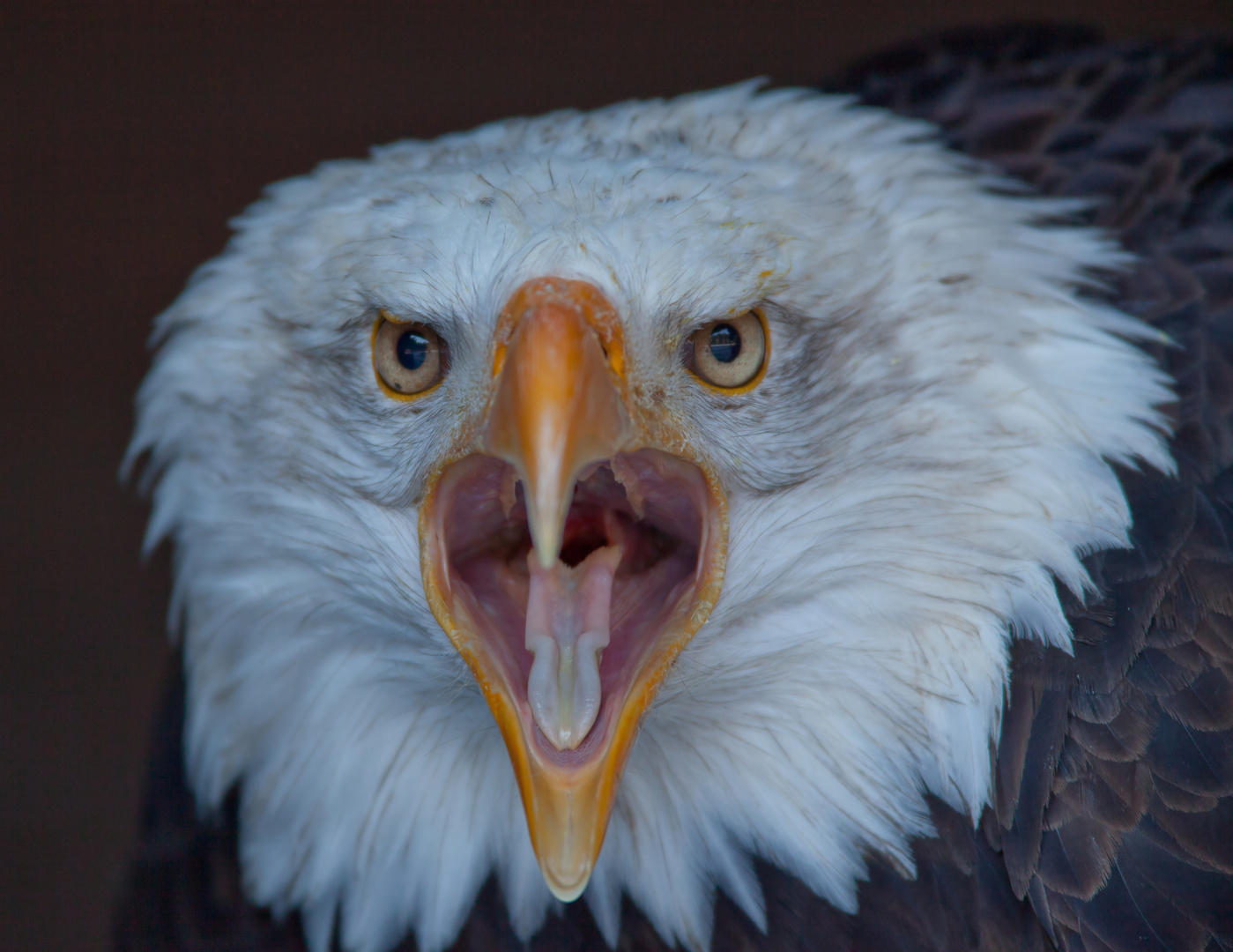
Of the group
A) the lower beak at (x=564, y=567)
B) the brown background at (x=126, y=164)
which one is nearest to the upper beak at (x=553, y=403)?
the lower beak at (x=564, y=567)

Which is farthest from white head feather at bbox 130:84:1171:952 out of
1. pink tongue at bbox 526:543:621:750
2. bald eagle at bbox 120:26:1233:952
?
pink tongue at bbox 526:543:621:750

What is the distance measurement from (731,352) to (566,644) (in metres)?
0.37

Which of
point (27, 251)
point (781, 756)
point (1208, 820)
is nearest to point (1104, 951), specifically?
point (1208, 820)

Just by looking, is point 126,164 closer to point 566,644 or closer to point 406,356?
point 406,356

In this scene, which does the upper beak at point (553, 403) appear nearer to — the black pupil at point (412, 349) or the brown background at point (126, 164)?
the black pupil at point (412, 349)

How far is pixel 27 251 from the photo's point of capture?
11.4ft

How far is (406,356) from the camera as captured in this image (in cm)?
141

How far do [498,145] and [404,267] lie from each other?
36 centimetres

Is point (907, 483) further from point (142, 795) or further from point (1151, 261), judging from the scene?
point (142, 795)

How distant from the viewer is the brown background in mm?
3363

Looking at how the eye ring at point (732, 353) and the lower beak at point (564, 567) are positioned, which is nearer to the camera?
the lower beak at point (564, 567)

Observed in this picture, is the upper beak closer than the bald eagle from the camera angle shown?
Yes

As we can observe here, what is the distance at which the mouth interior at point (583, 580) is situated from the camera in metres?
1.23

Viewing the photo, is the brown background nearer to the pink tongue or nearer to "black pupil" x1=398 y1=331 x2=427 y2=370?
"black pupil" x1=398 y1=331 x2=427 y2=370
